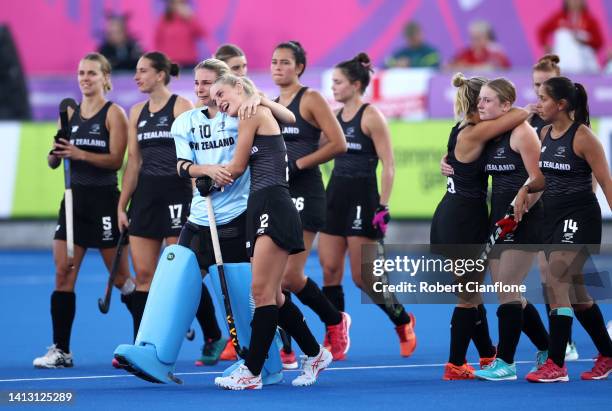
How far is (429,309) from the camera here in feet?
42.8

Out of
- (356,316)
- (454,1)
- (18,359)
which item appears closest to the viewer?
(18,359)

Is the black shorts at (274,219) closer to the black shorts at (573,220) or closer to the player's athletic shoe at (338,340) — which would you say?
the black shorts at (573,220)

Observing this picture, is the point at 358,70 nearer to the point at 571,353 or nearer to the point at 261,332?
the point at 571,353

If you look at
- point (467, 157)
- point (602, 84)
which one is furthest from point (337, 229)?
point (602, 84)

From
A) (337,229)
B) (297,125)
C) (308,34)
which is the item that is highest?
A: (308,34)

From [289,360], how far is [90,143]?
2.26 m

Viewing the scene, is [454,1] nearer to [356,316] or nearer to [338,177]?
[356,316]

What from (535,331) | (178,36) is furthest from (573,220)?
(178,36)

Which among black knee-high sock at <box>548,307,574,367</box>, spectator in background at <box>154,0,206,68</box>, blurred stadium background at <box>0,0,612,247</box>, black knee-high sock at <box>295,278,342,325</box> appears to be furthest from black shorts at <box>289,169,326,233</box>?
spectator in background at <box>154,0,206,68</box>

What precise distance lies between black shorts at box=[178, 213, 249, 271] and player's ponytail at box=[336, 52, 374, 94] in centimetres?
251

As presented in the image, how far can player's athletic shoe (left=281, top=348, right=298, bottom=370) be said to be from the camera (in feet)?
31.0

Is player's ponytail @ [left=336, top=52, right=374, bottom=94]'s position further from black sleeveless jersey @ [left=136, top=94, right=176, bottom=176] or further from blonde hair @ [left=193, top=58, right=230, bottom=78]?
blonde hair @ [left=193, top=58, right=230, bottom=78]

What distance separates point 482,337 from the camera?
29.4ft

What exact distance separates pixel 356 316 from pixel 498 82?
14.6ft
